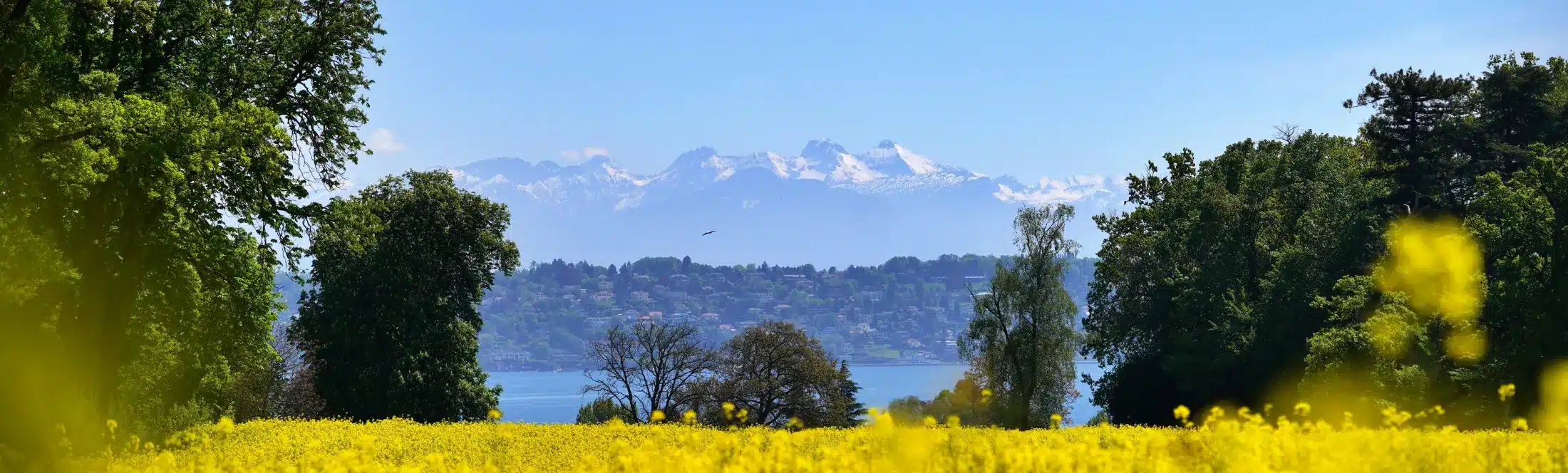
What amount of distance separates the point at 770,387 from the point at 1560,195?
47.6 meters

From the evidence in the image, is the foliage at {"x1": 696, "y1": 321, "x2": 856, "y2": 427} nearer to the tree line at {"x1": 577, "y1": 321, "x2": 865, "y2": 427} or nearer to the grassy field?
the tree line at {"x1": 577, "y1": 321, "x2": 865, "y2": 427}

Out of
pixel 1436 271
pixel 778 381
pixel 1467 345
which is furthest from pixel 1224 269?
pixel 778 381

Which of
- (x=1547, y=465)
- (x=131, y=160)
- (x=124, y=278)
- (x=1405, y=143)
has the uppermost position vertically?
(x=1405, y=143)

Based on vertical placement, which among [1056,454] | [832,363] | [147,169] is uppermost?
[832,363]

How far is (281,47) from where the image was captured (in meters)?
25.2

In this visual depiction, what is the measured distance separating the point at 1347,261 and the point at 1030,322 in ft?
47.1

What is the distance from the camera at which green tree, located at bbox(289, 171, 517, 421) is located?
47.4 meters

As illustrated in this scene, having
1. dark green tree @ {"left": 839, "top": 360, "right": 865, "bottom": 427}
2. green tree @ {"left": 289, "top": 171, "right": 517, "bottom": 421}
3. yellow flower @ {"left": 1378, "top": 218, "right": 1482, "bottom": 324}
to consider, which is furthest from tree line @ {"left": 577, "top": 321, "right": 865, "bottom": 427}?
yellow flower @ {"left": 1378, "top": 218, "right": 1482, "bottom": 324}

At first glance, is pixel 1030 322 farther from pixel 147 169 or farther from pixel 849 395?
pixel 147 169

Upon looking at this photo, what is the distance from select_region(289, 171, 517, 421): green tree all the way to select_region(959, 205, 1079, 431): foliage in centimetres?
2285

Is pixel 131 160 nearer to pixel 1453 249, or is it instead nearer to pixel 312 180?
pixel 312 180

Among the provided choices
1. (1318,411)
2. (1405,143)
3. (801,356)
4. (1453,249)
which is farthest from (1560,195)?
(801,356)

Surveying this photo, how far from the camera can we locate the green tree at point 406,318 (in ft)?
156

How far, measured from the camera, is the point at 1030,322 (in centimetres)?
5825
